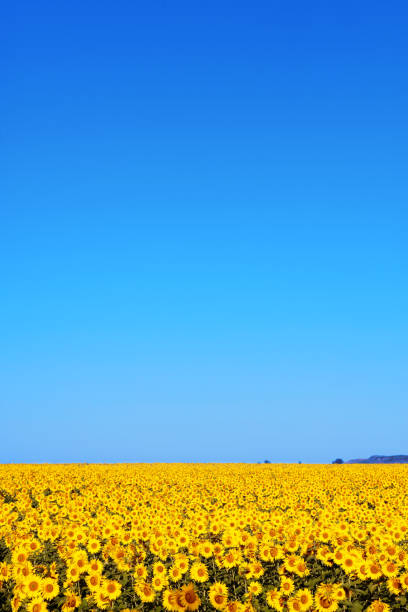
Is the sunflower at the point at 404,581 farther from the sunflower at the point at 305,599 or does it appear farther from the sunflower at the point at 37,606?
the sunflower at the point at 37,606

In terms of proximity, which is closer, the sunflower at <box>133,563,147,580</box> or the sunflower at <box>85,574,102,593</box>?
the sunflower at <box>85,574,102,593</box>

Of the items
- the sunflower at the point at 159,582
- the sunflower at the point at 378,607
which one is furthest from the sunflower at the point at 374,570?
the sunflower at the point at 159,582

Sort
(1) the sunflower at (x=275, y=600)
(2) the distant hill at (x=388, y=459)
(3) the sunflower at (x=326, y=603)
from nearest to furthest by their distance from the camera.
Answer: (3) the sunflower at (x=326, y=603), (1) the sunflower at (x=275, y=600), (2) the distant hill at (x=388, y=459)

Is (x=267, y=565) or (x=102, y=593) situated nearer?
(x=102, y=593)

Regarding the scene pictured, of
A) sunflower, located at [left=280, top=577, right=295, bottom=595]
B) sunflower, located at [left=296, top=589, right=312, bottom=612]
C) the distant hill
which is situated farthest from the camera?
the distant hill

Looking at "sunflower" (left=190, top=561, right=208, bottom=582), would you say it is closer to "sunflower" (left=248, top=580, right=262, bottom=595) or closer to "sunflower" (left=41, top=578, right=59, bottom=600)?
"sunflower" (left=248, top=580, right=262, bottom=595)

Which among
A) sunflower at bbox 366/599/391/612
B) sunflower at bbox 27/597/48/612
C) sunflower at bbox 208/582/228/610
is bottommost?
sunflower at bbox 366/599/391/612

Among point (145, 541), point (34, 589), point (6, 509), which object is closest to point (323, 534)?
point (145, 541)

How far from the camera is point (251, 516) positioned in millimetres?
14789

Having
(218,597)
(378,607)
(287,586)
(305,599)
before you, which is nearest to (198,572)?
(218,597)

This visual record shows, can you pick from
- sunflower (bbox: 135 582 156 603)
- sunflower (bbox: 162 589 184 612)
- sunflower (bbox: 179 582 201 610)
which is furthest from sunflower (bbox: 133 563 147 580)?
sunflower (bbox: 179 582 201 610)

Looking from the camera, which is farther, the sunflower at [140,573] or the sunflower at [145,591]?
the sunflower at [140,573]

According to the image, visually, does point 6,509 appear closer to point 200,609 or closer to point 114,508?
point 114,508

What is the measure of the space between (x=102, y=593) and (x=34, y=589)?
1125mm
